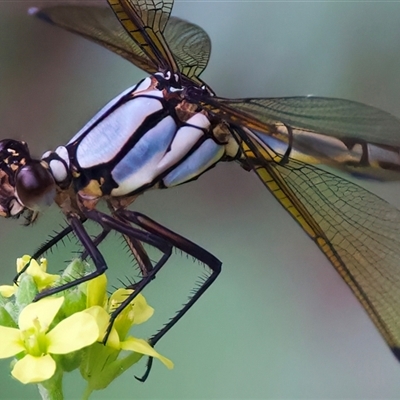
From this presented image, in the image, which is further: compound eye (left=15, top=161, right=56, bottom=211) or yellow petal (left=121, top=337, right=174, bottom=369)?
compound eye (left=15, top=161, right=56, bottom=211)

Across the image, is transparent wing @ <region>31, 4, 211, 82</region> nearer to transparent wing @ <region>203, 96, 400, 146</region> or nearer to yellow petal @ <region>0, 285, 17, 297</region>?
transparent wing @ <region>203, 96, 400, 146</region>

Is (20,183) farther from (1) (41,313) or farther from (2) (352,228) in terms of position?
(2) (352,228)

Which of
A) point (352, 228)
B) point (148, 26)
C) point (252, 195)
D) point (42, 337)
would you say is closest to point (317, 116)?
point (352, 228)

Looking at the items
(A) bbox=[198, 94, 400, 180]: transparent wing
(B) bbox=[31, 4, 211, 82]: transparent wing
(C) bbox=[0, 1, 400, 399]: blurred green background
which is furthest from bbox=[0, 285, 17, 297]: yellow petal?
(C) bbox=[0, 1, 400, 399]: blurred green background

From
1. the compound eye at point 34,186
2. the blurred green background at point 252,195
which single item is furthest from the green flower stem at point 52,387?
the blurred green background at point 252,195

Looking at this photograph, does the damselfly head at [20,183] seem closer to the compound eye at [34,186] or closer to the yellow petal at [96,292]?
the compound eye at [34,186]

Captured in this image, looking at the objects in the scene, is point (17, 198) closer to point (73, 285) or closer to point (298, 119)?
point (73, 285)
